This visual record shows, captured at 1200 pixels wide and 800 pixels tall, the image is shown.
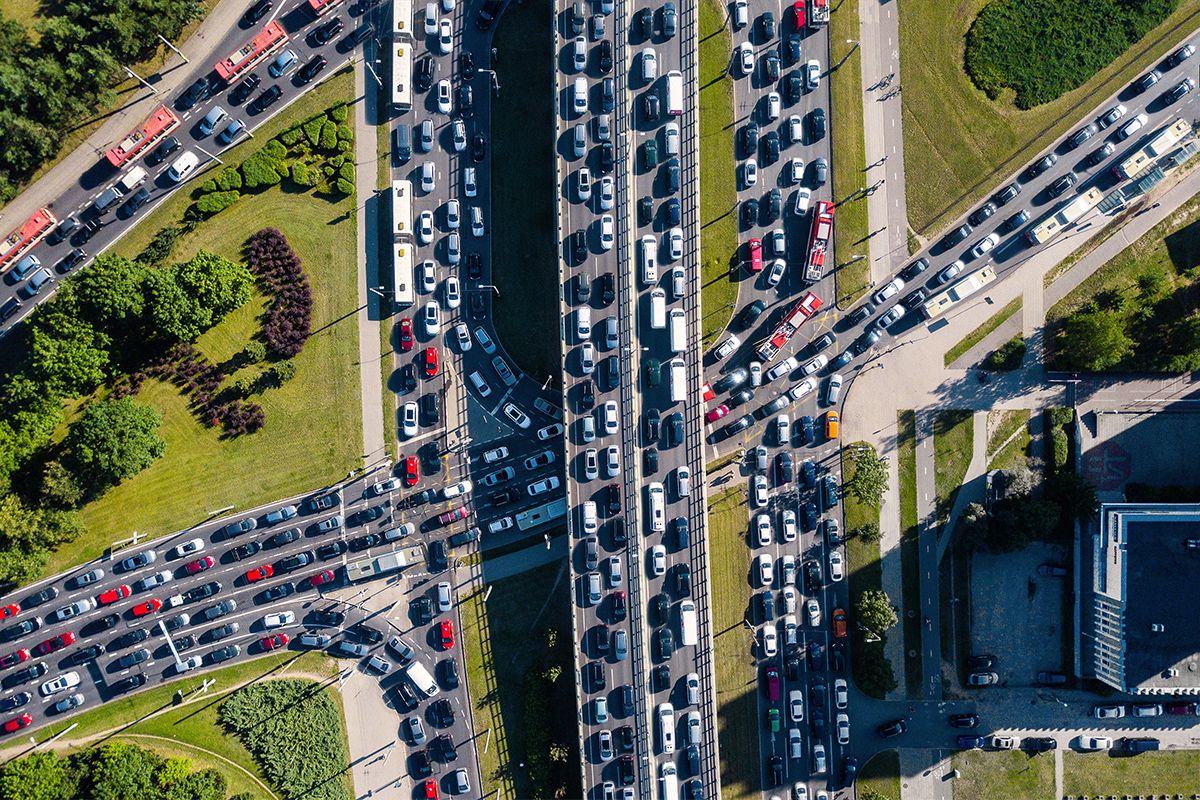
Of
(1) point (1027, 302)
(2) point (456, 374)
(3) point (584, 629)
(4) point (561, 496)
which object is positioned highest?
(1) point (1027, 302)

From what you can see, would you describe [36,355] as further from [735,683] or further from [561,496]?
[735,683]

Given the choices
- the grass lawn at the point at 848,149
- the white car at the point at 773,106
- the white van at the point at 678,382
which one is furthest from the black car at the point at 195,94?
the grass lawn at the point at 848,149

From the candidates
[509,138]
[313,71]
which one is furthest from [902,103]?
[313,71]

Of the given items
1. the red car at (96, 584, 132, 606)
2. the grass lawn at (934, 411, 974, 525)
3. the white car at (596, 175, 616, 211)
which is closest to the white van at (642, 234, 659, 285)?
the white car at (596, 175, 616, 211)

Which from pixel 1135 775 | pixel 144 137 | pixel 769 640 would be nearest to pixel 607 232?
pixel 769 640

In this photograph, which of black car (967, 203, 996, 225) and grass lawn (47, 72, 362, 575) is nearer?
grass lawn (47, 72, 362, 575)

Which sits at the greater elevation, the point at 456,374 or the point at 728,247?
the point at 728,247

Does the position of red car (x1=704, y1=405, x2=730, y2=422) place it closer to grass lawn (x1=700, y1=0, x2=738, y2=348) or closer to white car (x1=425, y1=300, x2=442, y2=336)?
grass lawn (x1=700, y1=0, x2=738, y2=348)

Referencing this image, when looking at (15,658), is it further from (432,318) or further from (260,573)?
(432,318)
